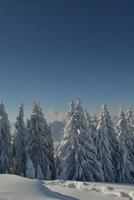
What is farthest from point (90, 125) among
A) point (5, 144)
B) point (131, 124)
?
point (5, 144)

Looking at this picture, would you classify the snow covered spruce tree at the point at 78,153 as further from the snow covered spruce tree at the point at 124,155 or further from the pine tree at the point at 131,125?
the pine tree at the point at 131,125

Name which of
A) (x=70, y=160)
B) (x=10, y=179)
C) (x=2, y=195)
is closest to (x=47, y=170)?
(x=70, y=160)

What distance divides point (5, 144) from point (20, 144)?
272 centimetres

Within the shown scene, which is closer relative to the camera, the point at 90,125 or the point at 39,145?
the point at 39,145

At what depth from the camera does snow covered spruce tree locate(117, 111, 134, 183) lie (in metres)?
45.4

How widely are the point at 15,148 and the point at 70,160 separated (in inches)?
388

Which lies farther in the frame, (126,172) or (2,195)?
(126,172)

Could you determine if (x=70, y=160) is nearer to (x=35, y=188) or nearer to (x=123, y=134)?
(x=123, y=134)

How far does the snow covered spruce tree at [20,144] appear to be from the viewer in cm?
4462

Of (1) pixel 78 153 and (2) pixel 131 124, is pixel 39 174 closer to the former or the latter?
(1) pixel 78 153

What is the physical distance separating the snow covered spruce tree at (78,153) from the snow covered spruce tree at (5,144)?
295 inches

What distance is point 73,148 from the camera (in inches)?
1617

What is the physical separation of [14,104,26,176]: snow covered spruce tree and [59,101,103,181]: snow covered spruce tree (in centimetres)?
620

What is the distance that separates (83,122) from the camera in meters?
42.4
